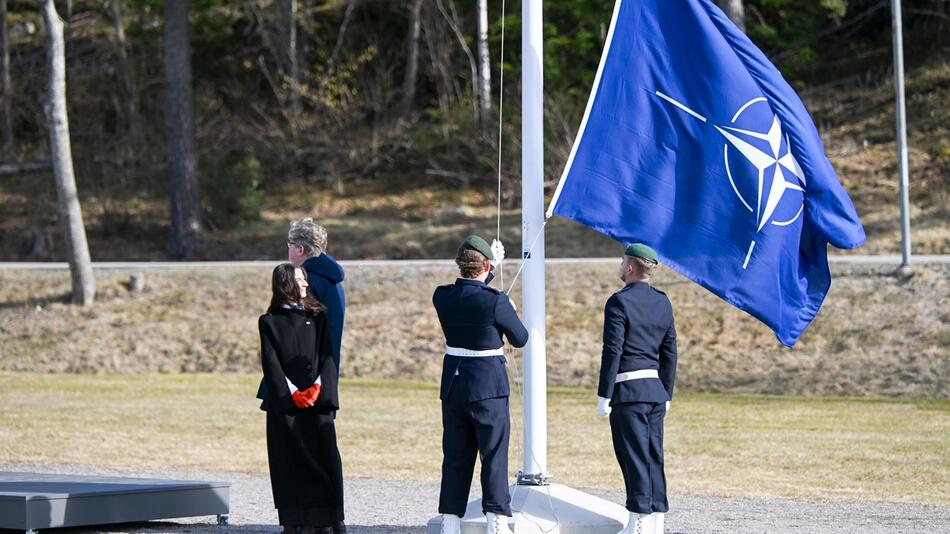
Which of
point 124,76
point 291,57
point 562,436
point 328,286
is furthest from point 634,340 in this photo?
point 124,76

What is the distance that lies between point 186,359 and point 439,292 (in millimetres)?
16592

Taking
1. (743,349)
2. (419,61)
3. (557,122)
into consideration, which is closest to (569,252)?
(557,122)

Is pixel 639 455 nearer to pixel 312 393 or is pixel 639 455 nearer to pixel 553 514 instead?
pixel 553 514

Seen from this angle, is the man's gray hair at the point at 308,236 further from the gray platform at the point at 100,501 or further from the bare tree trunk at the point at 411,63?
the bare tree trunk at the point at 411,63

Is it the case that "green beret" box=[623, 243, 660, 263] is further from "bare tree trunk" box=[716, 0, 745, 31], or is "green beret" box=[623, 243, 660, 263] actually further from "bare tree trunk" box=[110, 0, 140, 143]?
"bare tree trunk" box=[110, 0, 140, 143]

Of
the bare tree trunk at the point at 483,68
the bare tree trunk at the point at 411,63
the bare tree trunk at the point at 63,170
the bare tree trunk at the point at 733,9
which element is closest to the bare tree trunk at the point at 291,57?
the bare tree trunk at the point at 411,63

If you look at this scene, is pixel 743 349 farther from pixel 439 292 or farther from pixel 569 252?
pixel 439 292

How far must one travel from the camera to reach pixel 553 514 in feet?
27.9

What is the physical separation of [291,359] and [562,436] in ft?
25.9

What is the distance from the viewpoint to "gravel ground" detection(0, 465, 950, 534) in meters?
9.24

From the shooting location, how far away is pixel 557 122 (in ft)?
113

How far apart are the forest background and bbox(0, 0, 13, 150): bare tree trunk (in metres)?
0.17

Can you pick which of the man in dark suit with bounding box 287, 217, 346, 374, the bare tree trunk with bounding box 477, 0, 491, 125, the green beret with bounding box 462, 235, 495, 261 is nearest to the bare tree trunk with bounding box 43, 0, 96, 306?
the bare tree trunk with bounding box 477, 0, 491, 125

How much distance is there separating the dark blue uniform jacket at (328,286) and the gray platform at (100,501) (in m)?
1.42
